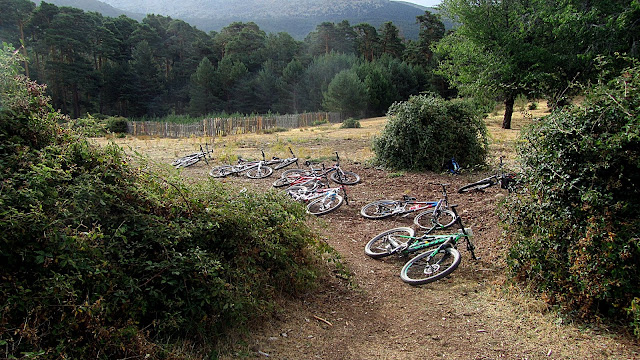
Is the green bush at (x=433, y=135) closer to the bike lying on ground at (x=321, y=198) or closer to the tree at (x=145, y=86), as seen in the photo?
the bike lying on ground at (x=321, y=198)

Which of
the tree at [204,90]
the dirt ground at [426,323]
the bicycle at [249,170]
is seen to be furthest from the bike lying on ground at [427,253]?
the tree at [204,90]

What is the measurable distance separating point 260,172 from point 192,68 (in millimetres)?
46844

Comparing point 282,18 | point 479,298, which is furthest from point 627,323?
point 282,18

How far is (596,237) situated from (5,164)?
17.2 feet

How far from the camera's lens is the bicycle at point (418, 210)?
6936 mm

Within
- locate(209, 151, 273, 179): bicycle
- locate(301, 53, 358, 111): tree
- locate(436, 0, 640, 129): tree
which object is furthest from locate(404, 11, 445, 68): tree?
locate(209, 151, 273, 179): bicycle

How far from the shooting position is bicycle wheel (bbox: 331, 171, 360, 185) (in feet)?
33.5

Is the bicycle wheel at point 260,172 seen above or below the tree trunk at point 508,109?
below

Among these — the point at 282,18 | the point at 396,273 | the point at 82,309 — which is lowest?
the point at 396,273

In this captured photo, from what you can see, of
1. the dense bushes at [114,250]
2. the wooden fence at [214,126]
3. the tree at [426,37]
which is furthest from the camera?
the tree at [426,37]

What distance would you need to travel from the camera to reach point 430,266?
5.30 m

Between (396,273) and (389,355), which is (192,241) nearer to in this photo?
(389,355)

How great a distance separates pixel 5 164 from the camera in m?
3.29

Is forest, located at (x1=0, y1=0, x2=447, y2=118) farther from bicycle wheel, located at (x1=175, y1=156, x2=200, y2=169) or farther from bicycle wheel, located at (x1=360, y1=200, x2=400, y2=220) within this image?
bicycle wheel, located at (x1=360, y1=200, x2=400, y2=220)
